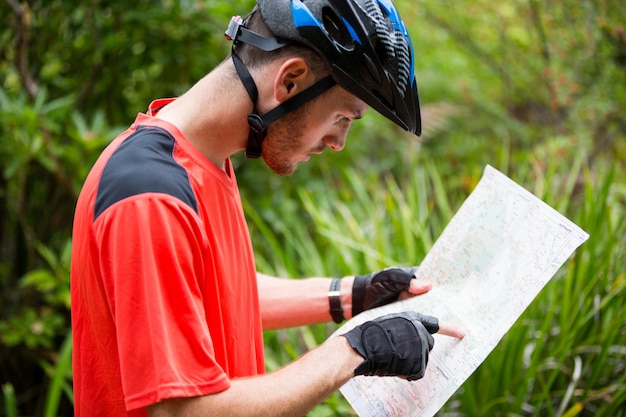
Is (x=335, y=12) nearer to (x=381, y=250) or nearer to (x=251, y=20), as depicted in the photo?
(x=251, y=20)

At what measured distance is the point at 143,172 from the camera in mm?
1272

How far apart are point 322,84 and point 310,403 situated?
758mm

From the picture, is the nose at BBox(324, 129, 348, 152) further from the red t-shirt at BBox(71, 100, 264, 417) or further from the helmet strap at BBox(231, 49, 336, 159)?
the red t-shirt at BBox(71, 100, 264, 417)

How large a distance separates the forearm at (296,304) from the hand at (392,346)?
0.49 m

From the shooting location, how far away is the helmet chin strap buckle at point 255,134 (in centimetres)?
153

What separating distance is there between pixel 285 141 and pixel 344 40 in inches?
11.6

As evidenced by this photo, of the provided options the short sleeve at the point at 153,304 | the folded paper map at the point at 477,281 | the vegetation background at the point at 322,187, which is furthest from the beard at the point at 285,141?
the vegetation background at the point at 322,187

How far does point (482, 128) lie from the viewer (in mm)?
7188

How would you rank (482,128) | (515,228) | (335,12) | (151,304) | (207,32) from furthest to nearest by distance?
(482,128) → (207,32) → (515,228) → (335,12) → (151,304)

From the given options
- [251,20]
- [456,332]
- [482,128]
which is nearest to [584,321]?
[456,332]

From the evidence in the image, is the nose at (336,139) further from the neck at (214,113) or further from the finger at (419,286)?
the finger at (419,286)

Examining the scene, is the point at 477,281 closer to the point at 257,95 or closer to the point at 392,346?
the point at 392,346

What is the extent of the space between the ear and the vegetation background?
133 cm

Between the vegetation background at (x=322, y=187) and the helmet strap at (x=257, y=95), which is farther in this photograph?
the vegetation background at (x=322, y=187)
